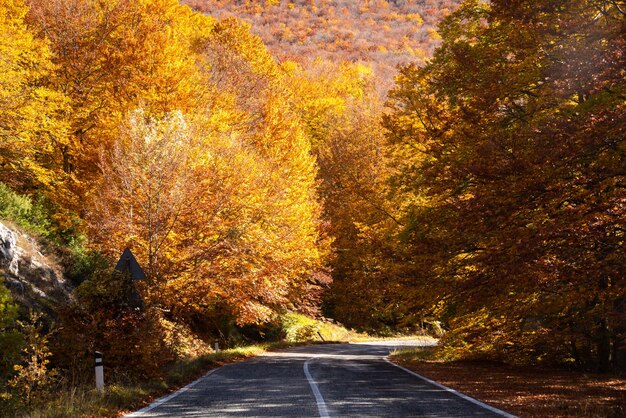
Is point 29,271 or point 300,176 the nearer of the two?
point 29,271

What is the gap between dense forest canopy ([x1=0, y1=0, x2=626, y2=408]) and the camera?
30.8 ft

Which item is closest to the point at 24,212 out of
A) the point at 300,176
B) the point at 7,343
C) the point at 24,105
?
the point at 24,105

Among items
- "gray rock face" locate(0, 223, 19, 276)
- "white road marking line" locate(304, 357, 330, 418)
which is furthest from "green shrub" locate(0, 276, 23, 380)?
"white road marking line" locate(304, 357, 330, 418)

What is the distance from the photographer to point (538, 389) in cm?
1088

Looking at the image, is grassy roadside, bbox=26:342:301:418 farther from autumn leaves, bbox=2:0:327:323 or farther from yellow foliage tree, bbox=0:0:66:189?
yellow foliage tree, bbox=0:0:66:189

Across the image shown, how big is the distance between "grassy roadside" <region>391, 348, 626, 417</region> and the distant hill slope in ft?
194

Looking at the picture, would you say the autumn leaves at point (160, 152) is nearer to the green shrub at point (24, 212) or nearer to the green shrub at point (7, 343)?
the green shrub at point (24, 212)

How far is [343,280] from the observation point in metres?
37.9

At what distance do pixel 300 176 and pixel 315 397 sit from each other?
16749 millimetres

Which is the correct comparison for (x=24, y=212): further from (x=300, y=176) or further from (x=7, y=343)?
(x=300, y=176)

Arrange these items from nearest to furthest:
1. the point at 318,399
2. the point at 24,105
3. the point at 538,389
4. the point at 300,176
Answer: the point at 318,399 < the point at 538,389 < the point at 24,105 < the point at 300,176

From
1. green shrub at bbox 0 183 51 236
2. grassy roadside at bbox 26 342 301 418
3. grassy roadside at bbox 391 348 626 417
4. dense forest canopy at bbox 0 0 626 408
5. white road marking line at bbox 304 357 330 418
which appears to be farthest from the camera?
green shrub at bbox 0 183 51 236

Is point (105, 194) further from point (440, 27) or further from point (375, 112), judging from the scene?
point (375, 112)

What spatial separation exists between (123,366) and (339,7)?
111037 millimetres
